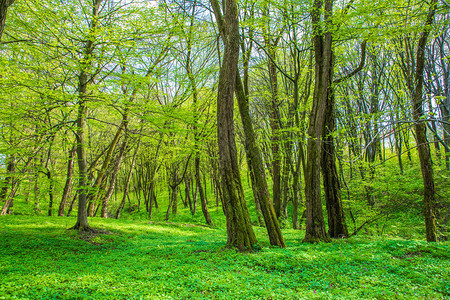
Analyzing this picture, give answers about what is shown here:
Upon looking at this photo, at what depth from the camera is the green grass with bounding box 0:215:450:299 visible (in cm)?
332

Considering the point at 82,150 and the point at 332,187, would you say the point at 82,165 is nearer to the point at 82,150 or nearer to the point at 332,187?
the point at 82,150

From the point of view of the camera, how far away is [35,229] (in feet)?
26.2

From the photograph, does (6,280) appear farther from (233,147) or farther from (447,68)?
(447,68)

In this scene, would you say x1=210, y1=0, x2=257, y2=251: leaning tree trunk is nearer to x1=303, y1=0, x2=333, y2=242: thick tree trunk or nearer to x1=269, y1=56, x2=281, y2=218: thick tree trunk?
x1=303, y1=0, x2=333, y2=242: thick tree trunk

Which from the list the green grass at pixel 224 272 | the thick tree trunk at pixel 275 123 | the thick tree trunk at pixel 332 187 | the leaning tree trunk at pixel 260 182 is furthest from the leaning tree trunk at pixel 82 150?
the thick tree trunk at pixel 332 187

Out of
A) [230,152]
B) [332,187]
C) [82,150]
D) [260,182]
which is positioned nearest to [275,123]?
[332,187]

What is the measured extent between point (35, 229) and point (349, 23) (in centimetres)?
1119

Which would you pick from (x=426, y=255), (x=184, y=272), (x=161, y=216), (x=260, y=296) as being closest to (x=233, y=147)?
(x=184, y=272)

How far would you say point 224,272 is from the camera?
13.9 ft

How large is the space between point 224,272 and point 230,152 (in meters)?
2.70

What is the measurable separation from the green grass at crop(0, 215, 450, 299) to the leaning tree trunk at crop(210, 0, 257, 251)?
1.84 ft

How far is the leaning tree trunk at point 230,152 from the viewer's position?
Result: 577cm

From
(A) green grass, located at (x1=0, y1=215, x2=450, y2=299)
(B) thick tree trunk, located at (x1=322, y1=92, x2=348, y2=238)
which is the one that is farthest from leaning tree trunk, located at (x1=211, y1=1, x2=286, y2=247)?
(B) thick tree trunk, located at (x1=322, y1=92, x2=348, y2=238)

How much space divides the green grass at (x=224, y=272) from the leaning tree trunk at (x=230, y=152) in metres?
0.56
